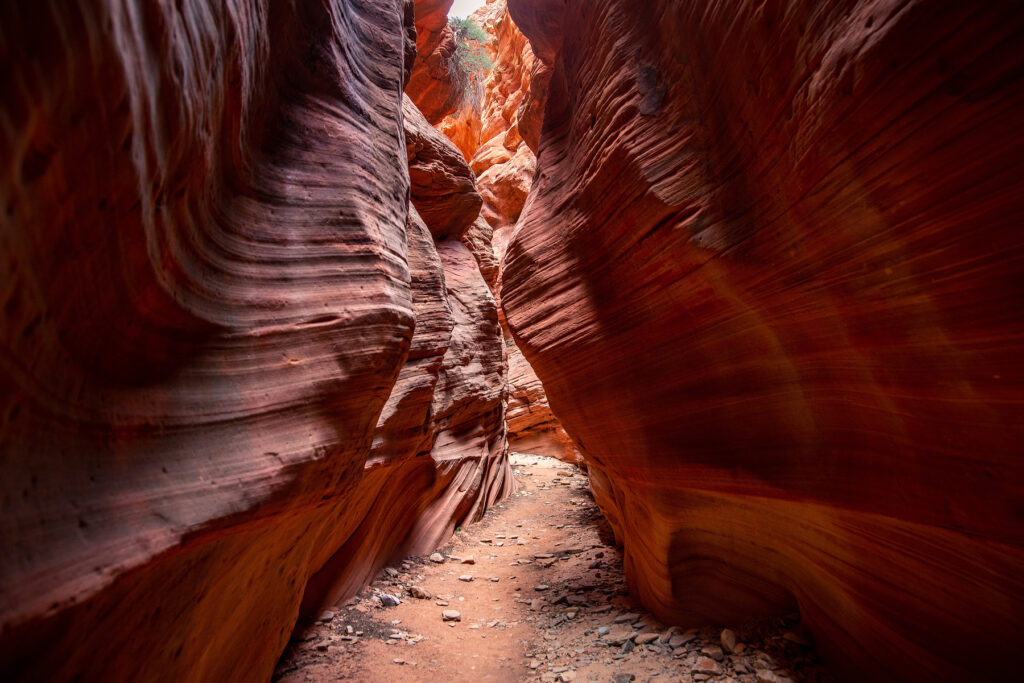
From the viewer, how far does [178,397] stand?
5.63 ft

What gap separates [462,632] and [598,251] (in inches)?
140

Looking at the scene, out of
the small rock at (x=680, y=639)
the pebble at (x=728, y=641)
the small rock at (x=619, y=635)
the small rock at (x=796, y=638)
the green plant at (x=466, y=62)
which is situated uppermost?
the green plant at (x=466, y=62)

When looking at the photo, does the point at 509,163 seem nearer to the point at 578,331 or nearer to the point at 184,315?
the point at 578,331

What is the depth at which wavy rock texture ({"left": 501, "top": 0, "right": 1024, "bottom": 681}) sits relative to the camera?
5.23 ft

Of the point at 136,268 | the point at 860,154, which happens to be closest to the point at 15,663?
the point at 136,268

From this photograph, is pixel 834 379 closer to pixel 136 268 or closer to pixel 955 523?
pixel 955 523

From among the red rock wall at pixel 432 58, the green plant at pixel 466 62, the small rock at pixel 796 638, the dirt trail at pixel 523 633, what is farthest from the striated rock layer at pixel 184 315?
the green plant at pixel 466 62

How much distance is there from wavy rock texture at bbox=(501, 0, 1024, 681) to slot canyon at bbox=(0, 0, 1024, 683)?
0.6 inches

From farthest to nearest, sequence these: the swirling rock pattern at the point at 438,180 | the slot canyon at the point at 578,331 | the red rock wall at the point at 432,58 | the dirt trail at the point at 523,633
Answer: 1. the red rock wall at the point at 432,58
2. the swirling rock pattern at the point at 438,180
3. the dirt trail at the point at 523,633
4. the slot canyon at the point at 578,331

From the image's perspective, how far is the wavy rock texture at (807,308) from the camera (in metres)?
1.59

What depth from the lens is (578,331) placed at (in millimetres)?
3699

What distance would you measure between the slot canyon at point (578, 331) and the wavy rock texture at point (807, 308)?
1 centimetres

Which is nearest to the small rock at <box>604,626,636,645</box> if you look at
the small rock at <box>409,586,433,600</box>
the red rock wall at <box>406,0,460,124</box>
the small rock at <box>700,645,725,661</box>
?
the small rock at <box>700,645,725,661</box>

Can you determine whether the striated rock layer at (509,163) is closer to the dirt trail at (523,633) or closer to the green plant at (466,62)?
the green plant at (466,62)
